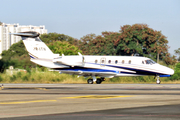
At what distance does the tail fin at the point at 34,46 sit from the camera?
37812 mm

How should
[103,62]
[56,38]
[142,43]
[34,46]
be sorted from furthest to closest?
[56,38], [142,43], [34,46], [103,62]

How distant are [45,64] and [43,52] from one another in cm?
174

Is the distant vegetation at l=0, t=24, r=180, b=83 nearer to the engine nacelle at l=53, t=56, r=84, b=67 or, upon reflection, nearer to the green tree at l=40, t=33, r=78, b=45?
the engine nacelle at l=53, t=56, r=84, b=67

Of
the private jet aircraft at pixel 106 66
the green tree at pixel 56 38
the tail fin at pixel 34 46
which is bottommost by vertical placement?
the private jet aircraft at pixel 106 66

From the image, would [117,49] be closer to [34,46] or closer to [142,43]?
[142,43]

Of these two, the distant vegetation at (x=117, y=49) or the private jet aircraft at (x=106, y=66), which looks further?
the distant vegetation at (x=117, y=49)

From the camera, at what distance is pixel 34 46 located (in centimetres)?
3812

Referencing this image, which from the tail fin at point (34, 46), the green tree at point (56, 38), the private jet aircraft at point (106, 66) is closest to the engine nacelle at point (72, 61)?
the private jet aircraft at point (106, 66)

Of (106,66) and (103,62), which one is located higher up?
(103,62)

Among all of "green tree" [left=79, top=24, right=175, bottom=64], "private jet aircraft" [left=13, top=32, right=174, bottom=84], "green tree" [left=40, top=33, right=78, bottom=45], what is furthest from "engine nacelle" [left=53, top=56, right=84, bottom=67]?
"green tree" [left=40, top=33, right=78, bottom=45]

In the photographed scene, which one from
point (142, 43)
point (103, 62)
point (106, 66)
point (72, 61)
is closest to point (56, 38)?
point (142, 43)

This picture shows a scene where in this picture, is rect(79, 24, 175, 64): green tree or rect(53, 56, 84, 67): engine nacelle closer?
rect(53, 56, 84, 67): engine nacelle

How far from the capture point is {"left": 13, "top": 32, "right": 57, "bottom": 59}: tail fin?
37812 millimetres

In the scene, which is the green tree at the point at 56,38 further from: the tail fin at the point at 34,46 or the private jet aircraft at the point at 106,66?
the private jet aircraft at the point at 106,66
